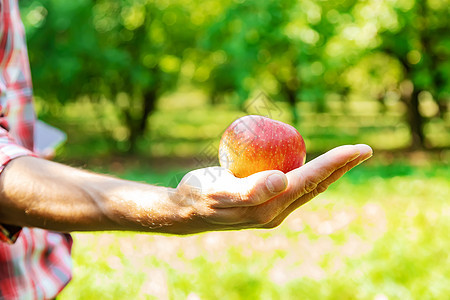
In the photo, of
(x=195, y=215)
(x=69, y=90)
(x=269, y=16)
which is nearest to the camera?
(x=195, y=215)

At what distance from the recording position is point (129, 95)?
11078 mm

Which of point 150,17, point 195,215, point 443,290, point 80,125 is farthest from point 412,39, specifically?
point 195,215

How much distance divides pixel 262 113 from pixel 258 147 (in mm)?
103

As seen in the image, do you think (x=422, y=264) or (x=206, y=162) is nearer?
(x=206, y=162)

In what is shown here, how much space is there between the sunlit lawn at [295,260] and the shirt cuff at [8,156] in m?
2.59

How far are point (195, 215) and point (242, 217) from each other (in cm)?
11

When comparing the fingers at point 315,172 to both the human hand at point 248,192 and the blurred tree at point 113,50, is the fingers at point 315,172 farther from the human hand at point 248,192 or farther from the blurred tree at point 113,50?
the blurred tree at point 113,50

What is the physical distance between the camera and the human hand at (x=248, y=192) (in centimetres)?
111

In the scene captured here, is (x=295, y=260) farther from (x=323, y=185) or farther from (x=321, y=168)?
(x=321, y=168)

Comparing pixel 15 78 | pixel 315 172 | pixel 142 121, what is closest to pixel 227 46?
pixel 142 121

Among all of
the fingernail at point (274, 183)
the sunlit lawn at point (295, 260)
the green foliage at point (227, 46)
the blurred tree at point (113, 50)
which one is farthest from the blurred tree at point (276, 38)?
the fingernail at point (274, 183)

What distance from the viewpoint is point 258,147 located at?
1452mm

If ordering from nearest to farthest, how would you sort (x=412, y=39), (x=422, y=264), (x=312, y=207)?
(x=422, y=264) < (x=312, y=207) < (x=412, y=39)

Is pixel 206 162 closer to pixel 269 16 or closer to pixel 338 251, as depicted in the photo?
pixel 338 251
